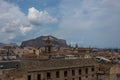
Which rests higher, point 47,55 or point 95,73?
point 47,55

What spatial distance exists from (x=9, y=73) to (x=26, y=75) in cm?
394

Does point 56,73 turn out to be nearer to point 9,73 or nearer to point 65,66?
point 65,66

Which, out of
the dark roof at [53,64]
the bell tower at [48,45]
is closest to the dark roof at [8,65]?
the dark roof at [53,64]

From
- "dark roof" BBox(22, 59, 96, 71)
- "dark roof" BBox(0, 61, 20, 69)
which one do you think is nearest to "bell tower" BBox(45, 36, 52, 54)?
"dark roof" BBox(22, 59, 96, 71)

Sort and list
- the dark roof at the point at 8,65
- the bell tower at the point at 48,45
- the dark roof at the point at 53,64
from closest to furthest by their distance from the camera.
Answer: the dark roof at the point at 8,65
the dark roof at the point at 53,64
the bell tower at the point at 48,45

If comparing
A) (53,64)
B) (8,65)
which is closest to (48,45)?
(53,64)

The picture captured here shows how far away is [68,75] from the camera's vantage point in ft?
175

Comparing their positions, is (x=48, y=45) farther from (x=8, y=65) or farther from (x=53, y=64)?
(x=8, y=65)

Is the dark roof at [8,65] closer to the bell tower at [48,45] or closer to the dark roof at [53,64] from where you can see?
the dark roof at [53,64]

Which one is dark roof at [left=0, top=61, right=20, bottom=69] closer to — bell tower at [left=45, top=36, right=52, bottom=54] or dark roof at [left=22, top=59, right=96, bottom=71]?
dark roof at [left=22, top=59, right=96, bottom=71]

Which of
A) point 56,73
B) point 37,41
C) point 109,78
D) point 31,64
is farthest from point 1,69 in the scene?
point 37,41

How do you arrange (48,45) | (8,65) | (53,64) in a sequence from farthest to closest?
(48,45) → (53,64) → (8,65)

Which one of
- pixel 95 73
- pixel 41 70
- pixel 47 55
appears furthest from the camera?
pixel 47 55

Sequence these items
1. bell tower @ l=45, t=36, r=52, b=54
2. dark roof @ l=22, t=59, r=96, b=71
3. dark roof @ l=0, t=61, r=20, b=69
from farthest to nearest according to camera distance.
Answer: bell tower @ l=45, t=36, r=52, b=54
dark roof @ l=22, t=59, r=96, b=71
dark roof @ l=0, t=61, r=20, b=69
